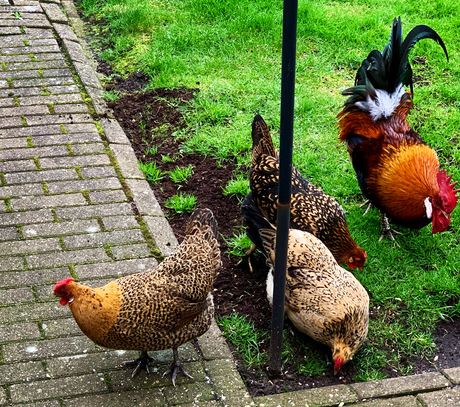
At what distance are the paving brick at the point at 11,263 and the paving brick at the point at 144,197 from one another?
1.13 meters

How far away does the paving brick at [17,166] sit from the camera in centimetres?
574

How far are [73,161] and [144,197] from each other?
0.88 metres

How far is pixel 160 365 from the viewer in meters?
4.13

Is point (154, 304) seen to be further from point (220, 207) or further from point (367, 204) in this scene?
point (367, 204)

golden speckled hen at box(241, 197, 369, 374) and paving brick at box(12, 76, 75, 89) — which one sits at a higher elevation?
golden speckled hen at box(241, 197, 369, 374)

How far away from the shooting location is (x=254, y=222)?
15.9 ft

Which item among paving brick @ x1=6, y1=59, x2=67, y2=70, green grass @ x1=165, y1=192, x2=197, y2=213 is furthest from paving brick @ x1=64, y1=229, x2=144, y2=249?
paving brick @ x1=6, y1=59, x2=67, y2=70

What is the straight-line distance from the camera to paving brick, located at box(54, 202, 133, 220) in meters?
5.29

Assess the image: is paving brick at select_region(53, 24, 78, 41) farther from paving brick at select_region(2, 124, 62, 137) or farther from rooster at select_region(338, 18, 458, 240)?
rooster at select_region(338, 18, 458, 240)

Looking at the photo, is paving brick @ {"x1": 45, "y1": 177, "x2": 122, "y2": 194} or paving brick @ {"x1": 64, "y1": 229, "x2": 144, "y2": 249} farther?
paving brick @ {"x1": 45, "y1": 177, "x2": 122, "y2": 194}

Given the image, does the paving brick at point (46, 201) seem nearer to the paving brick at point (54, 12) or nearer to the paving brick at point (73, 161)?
the paving brick at point (73, 161)

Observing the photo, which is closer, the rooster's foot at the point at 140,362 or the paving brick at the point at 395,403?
the paving brick at the point at 395,403

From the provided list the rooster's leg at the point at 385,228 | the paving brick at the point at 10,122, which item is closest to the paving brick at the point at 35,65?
the paving brick at the point at 10,122

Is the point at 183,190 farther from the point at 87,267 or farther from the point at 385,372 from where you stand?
the point at 385,372
